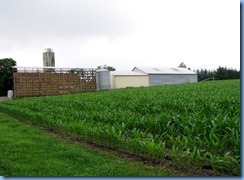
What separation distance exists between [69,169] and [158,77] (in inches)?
1257

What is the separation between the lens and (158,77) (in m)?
35.5

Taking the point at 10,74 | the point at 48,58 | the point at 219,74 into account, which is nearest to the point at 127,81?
the point at 48,58

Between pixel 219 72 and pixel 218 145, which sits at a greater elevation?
pixel 219 72

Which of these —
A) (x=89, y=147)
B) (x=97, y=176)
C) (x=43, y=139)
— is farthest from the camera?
(x=43, y=139)

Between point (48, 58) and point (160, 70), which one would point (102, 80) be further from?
point (160, 70)

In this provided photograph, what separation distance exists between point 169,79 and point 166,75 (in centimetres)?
59

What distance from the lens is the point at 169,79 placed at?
36.7m

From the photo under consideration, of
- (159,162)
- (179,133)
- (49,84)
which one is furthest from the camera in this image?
(49,84)

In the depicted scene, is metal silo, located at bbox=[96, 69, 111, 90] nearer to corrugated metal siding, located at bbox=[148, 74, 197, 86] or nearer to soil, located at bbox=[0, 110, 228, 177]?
corrugated metal siding, located at bbox=[148, 74, 197, 86]

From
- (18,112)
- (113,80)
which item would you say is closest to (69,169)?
(18,112)

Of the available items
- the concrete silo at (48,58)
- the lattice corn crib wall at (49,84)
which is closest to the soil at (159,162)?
the lattice corn crib wall at (49,84)

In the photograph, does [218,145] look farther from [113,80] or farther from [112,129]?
[113,80]

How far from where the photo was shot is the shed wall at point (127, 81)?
3172cm

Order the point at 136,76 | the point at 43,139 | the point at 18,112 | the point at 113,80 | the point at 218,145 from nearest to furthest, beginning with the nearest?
the point at 218,145 → the point at 43,139 → the point at 18,112 → the point at 113,80 → the point at 136,76
